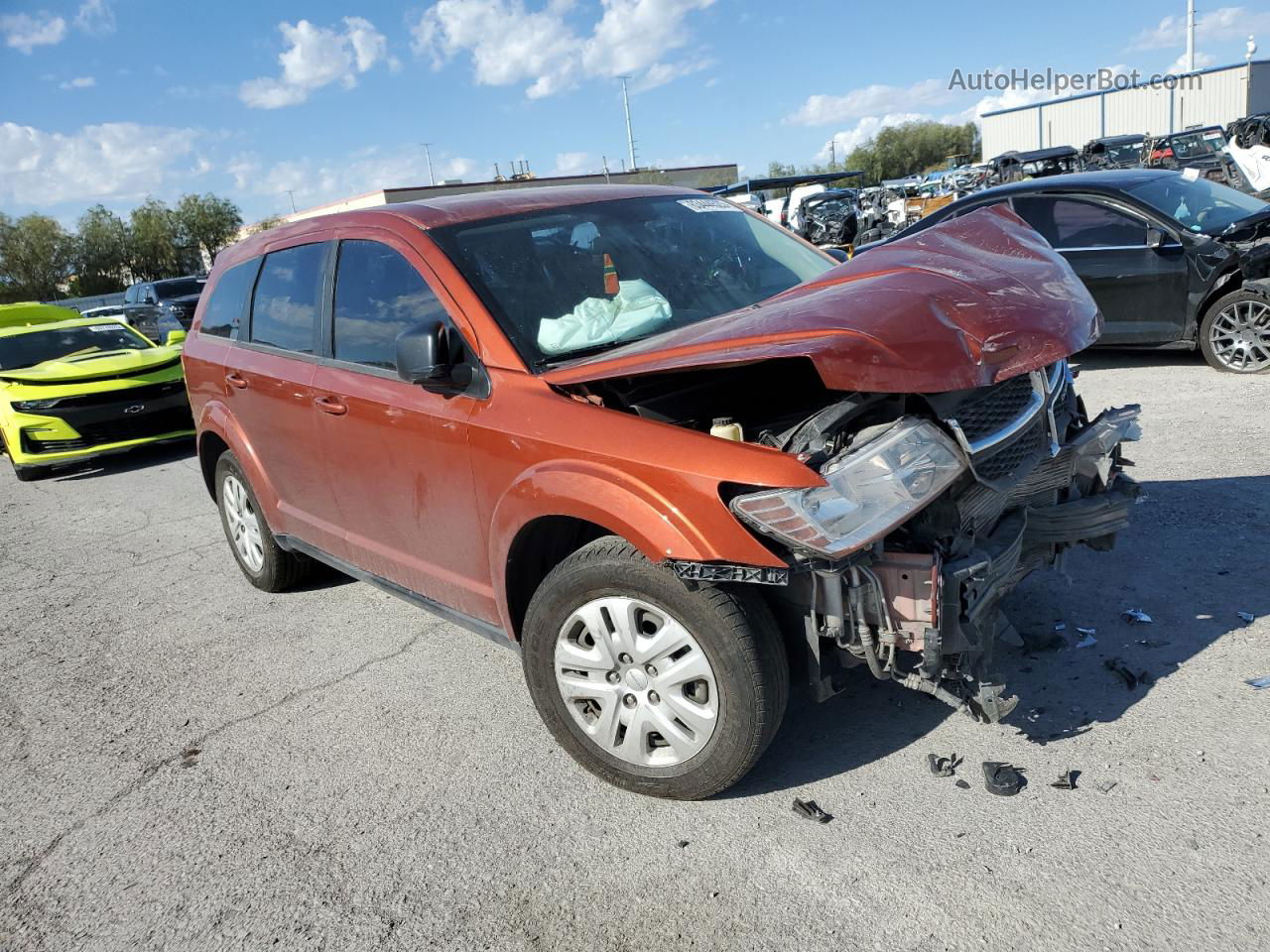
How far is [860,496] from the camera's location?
2.43m

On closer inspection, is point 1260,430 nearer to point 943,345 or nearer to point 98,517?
point 943,345

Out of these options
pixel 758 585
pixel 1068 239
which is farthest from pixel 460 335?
pixel 1068 239

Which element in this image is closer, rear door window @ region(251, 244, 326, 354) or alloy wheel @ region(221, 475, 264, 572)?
rear door window @ region(251, 244, 326, 354)

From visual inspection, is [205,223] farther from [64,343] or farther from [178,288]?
[64,343]

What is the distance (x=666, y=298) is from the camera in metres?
3.52

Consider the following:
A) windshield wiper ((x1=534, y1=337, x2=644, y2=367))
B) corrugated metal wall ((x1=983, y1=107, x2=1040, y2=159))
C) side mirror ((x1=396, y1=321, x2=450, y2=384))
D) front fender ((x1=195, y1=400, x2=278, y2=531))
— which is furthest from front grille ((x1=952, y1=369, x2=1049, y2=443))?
corrugated metal wall ((x1=983, y1=107, x2=1040, y2=159))

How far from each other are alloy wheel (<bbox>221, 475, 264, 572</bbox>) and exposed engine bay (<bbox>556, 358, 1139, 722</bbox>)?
9.33 feet

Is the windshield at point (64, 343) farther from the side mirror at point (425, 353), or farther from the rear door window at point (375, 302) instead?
the side mirror at point (425, 353)

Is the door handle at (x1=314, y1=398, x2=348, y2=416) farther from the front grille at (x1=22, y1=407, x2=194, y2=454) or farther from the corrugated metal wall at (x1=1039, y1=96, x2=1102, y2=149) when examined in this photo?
the corrugated metal wall at (x1=1039, y1=96, x2=1102, y2=149)

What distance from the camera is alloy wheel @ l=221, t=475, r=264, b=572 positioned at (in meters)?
5.04

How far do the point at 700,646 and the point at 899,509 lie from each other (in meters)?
0.67

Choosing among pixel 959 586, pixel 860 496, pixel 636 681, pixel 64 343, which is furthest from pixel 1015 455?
pixel 64 343

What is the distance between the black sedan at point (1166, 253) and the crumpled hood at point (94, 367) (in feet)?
24.3

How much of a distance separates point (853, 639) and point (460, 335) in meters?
1.63
